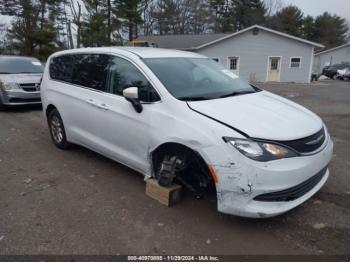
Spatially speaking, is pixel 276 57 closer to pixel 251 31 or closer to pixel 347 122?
pixel 251 31

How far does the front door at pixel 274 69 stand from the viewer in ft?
88.0

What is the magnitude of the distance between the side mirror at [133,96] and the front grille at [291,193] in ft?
5.38

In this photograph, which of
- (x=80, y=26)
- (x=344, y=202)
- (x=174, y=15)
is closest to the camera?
(x=344, y=202)

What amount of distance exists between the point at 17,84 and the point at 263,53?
878 inches

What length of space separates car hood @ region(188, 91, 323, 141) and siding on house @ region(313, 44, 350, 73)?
4450 cm

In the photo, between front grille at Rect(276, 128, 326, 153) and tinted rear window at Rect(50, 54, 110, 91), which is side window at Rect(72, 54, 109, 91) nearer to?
tinted rear window at Rect(50, 54, 110, 91)

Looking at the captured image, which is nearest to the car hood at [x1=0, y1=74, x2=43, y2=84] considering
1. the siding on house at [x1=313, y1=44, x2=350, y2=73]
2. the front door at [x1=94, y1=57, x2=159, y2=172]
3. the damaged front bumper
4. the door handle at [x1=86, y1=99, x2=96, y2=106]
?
the door handle at [x1=86, y1=99, x2=96, y2=106]

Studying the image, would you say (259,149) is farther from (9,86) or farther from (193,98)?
(9,86)

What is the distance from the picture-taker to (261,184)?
2.75 m

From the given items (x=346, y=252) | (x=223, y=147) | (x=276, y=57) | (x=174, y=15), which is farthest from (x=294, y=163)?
(x=174, y=15)

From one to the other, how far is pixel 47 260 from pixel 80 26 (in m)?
31.5

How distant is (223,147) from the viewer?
2.83 m

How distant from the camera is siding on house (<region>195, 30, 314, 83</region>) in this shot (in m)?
26.2

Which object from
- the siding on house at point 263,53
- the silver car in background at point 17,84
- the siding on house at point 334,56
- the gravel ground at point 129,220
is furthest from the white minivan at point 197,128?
the siding on house at point 334,56
